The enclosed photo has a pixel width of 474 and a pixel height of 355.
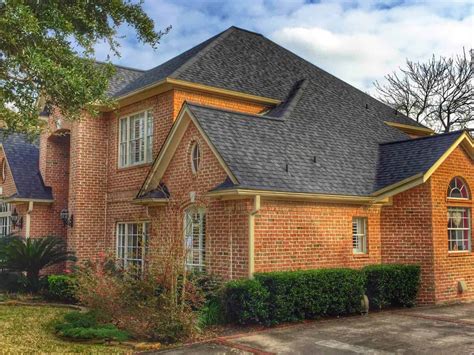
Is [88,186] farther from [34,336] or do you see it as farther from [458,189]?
[458,189]

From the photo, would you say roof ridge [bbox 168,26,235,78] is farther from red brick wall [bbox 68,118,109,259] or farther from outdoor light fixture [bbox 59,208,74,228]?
outdoor light fixture [bbox 59,208,74,228]

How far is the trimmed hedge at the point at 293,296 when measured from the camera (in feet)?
A: 36.2

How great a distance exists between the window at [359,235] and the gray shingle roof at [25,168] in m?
12.2

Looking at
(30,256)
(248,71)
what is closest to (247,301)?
(30,256)

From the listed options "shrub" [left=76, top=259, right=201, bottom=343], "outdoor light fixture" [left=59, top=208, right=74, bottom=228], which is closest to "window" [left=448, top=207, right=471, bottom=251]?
"shrub" [left=76, top=259, right=201, bottom=343]

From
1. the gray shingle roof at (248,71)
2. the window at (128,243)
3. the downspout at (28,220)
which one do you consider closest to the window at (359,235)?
the gray shingle roof at (248,71)

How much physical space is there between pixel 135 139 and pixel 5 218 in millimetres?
9187

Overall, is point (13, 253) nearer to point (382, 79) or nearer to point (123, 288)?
point (123, 288)

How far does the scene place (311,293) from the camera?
11820mm

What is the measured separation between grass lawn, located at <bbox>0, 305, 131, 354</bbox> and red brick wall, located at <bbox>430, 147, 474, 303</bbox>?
9.16 metres

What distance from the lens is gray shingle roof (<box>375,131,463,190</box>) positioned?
48.3 ft

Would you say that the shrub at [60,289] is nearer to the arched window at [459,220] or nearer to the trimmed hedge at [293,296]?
the trimmed hedge at [293,296]

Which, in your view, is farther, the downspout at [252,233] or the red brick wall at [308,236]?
the red brick wall at [308,236]

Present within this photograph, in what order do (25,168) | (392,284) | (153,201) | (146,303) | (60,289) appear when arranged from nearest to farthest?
(146,303)
(392,284)
(153,201)
(60,289)
(25,168)
